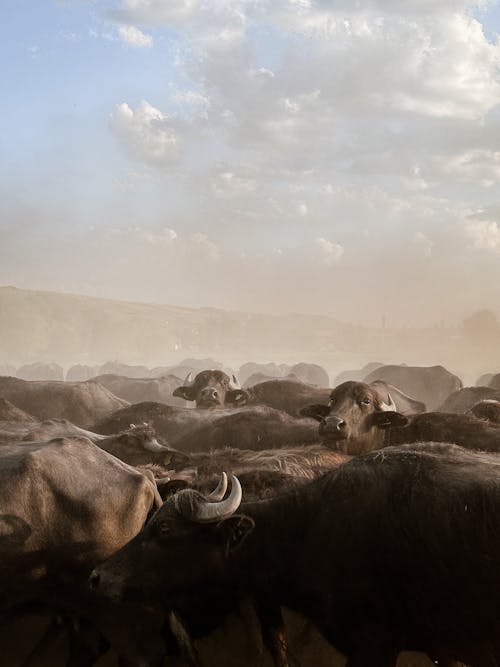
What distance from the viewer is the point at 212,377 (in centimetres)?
1549

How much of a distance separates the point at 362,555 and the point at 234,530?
967 millimetres

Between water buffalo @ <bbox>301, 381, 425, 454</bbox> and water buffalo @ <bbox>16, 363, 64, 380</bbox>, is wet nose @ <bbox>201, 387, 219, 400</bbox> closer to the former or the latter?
water buffalo @ <bbox>301, 381, 425, 454</bbox>

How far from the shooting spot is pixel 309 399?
13.9 meters

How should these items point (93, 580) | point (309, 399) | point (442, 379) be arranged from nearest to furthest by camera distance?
point (93, 580)
point (309, 399)
point (442, 379)

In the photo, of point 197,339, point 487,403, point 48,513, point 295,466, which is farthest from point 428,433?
point 197,339

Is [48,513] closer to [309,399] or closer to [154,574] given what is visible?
[154,574]

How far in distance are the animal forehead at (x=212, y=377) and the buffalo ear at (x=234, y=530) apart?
1035 cm

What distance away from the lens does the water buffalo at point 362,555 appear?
4.25 m

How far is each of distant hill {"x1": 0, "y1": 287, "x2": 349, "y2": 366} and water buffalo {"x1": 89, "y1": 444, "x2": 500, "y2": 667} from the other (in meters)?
98.3

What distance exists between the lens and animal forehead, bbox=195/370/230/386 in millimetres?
15438

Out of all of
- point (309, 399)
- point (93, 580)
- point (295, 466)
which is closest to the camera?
point (93, 580)

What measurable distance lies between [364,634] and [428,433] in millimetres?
5101

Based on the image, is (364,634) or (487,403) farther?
(487,403)

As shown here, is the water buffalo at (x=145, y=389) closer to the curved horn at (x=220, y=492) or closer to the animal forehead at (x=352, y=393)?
the animal forehead at (x=352, y=393)
